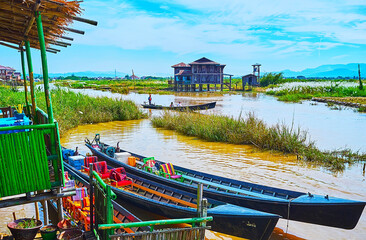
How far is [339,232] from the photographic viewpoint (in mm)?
7465

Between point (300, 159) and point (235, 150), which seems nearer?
point (300, 159)

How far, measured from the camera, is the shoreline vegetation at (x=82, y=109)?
19.0 metres

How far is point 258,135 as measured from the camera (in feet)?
48.6

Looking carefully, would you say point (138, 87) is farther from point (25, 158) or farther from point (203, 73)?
point (25, 158)

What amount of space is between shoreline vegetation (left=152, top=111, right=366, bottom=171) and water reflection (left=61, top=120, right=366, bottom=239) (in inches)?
17.6

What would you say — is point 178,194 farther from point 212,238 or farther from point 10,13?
point 10,13

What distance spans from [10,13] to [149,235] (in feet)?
12.7

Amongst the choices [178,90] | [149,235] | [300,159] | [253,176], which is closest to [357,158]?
[300,159]

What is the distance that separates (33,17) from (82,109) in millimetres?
18187

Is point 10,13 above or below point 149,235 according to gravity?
above

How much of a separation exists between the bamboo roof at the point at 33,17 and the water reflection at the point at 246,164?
226 inches

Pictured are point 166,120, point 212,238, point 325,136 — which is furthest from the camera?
point 166,120

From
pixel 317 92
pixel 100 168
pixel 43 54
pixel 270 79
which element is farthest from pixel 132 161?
pixel 270 79

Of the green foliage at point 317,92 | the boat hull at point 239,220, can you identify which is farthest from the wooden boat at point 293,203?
the green foliage at point 317,92
